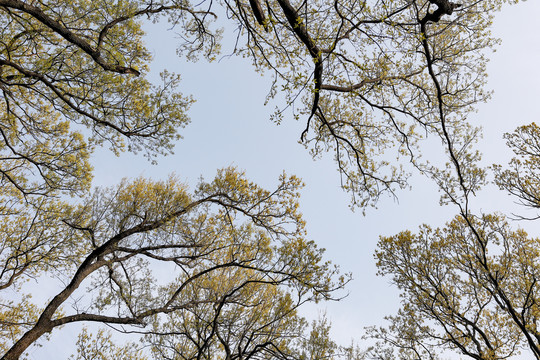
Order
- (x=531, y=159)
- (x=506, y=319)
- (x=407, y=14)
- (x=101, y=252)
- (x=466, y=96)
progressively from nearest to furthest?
(x=407, y=14) < (x=466, y=96) < (x=531, y=159) < (x=101, y=252) < (x=506, y=319)

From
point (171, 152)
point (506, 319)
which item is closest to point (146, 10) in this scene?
point (171, 152)

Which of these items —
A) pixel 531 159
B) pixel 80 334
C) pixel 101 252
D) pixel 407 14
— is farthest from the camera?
pixel 80 334

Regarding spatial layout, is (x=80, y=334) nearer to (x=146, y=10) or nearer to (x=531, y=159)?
(x=146, y=10)

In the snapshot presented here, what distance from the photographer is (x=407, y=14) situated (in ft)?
18.2

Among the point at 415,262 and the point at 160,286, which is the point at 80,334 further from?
the point at 415,262

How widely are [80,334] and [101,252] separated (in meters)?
5.07

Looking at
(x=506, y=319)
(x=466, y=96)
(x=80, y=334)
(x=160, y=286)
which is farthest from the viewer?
(x=80, y=334)

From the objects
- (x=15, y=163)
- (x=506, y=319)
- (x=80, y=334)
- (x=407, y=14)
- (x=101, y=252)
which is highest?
(x=15, y=163)

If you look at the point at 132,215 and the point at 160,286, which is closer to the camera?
the point at 132,215

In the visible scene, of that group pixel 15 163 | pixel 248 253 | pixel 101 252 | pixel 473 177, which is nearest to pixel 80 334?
pixel 101 252

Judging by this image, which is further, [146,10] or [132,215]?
[132,215]

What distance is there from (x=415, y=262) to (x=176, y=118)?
7040 millimetres

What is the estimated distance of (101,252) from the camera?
779cm

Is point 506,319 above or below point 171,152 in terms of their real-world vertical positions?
below
